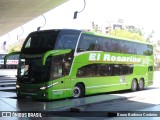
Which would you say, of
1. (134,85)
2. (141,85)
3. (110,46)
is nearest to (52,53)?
(110,46)

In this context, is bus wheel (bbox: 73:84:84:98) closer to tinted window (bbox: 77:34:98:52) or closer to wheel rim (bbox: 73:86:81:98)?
wheel rim (bbox: 73:86:81:98)

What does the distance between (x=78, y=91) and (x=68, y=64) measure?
1.61 m

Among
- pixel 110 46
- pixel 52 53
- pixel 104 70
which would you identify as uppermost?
pixel 110 46

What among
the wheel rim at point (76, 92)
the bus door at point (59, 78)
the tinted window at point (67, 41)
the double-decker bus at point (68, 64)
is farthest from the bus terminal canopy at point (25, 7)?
the wheel rim at point (76, 92)

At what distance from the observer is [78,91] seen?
15.5m

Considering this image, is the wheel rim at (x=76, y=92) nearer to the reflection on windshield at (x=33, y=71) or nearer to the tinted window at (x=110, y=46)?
the tinted window at (x=110, y=46)

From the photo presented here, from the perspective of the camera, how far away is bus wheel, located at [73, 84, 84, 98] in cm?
1535

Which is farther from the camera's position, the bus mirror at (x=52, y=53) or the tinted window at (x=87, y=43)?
the tinted window at (x=87, y=43)

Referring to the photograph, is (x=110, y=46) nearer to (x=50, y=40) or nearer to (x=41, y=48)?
(x=50, y=40)

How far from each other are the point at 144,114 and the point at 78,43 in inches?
229

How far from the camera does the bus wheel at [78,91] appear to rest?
1535 centimetres

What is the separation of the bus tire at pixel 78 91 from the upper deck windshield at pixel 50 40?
1931 mm

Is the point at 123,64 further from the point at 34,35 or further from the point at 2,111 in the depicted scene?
the point at 2,111

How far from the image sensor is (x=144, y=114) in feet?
34.3
